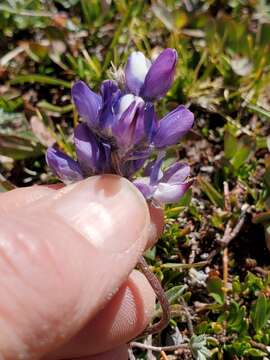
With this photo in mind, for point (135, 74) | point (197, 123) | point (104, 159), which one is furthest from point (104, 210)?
point (197, 123)

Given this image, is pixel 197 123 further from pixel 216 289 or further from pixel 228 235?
pixel 216 289

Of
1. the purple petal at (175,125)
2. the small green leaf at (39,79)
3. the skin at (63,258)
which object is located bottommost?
the small green leaf at (39,79)

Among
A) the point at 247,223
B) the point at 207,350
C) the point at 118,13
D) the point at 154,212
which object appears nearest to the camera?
the point at 154,212

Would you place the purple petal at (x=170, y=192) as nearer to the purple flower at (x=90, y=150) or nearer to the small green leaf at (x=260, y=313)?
the purple flower at (x=90, y=150)

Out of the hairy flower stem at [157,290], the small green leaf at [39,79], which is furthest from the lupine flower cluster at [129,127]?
the small green leaf at [39,79]

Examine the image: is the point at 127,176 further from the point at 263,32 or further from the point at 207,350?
the point at 263,32

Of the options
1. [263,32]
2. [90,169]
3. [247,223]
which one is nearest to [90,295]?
[90,169]
